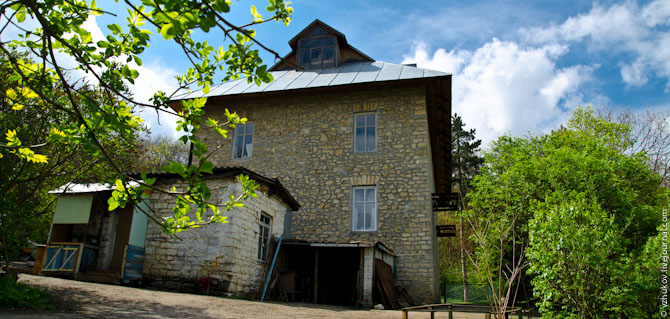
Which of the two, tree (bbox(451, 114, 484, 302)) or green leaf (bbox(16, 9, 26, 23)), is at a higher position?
tree (bbox(451, 114, 484, 302))

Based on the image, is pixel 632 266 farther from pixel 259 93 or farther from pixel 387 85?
pixel 259 93

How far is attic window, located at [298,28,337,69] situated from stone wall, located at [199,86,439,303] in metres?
1.89

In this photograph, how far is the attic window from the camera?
1591 cm

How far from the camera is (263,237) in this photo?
10.9m

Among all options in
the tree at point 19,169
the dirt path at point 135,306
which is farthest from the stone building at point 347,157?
the tree at point 19,169

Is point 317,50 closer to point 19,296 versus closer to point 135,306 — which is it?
point 135,306

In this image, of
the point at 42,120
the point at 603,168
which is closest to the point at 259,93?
the point at 42,120

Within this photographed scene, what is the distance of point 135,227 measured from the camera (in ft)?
32.1

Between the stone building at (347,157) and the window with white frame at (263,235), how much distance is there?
2.01ft

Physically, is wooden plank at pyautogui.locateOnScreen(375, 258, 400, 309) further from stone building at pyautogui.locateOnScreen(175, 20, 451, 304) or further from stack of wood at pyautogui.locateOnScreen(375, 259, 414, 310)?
stone building at pyautogui.locateOnScreen(175, 20, 451, 304)

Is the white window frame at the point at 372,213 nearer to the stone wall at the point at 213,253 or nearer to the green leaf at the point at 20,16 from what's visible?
the stone wall at the point at 213,253

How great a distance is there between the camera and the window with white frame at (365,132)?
13.8 metres

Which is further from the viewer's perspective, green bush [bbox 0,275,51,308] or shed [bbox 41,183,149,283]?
shed [bbox 41,183,149,283]

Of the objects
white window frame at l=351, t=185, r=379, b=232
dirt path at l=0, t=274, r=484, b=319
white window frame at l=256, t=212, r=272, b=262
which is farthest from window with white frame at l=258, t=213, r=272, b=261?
white window frame at l=351, t=185, r=379, b=232
